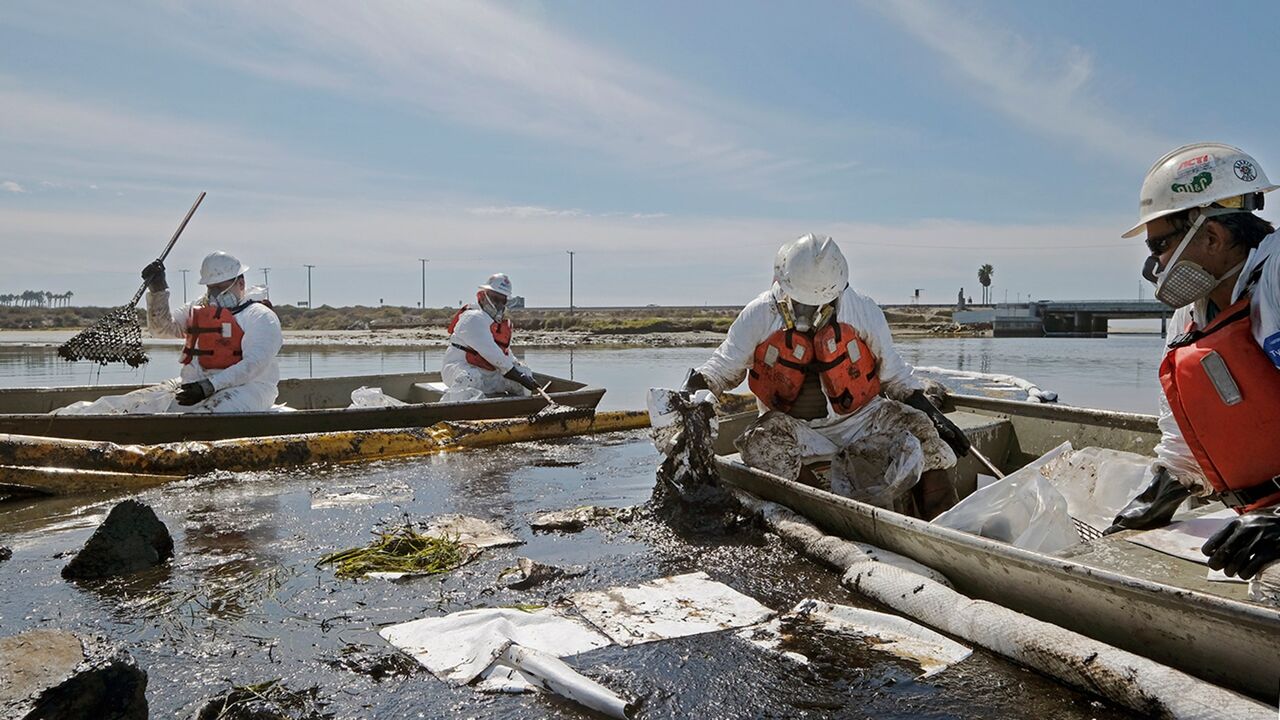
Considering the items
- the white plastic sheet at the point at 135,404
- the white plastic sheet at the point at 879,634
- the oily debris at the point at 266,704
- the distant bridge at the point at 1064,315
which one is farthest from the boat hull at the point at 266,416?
the distant bridge at the point at 1064,315

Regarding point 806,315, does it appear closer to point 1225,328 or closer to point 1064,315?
point 1225,328

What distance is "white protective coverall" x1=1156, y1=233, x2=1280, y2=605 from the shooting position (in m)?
3.16

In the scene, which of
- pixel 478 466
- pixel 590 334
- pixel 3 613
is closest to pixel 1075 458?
pixel 478 466

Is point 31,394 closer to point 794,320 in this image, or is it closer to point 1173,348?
point 794,320

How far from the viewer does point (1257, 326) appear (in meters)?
3.37

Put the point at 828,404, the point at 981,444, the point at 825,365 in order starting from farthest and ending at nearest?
the point at 981,444 → the point at 828,404 → the point at 825,365

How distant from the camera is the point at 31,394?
1030cm

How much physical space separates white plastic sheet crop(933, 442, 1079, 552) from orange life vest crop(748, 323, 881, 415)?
4.62ft

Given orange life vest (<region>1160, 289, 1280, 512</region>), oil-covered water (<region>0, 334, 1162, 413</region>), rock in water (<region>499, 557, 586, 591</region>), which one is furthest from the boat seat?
rock in water (<region>499, 557, 586, 591</region>)

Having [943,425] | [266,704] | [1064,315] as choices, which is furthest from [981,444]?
[1064,315]

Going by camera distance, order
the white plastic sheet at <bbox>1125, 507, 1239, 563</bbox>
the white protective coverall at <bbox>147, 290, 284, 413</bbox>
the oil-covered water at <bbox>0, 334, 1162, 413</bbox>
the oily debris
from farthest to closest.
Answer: the oil-covered water at <bbox>0, 334, 1162, 413</bbox>, the white protective coverall at <bbox>147, 290, 284, 413</bbox>, the white plastic sheet at <bbox>1125, 507, 1239, 563</bbox>, the oily debris

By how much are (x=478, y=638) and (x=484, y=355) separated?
7480 mm

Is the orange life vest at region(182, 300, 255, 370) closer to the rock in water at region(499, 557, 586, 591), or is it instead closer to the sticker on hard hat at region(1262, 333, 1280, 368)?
the rock in water at region(499, 557, 586, 591)

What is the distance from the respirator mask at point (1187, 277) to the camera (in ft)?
12.0
